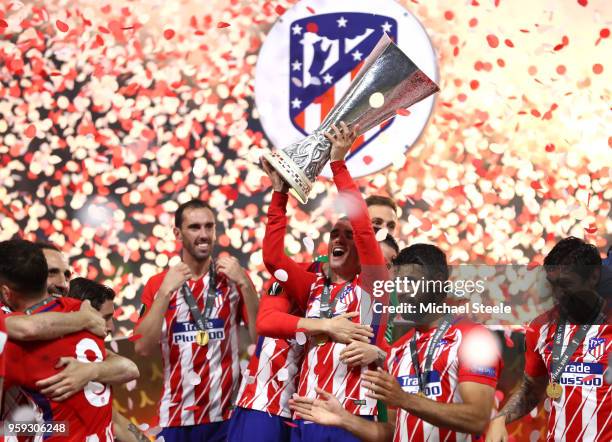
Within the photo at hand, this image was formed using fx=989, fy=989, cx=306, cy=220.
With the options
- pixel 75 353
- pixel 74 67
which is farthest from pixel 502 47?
pixel 75 353

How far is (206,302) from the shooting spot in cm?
532

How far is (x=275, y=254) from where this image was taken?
14.2 ft

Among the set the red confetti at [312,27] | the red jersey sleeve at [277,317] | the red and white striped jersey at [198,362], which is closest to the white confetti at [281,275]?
the red jersey sleeve at [277,317]

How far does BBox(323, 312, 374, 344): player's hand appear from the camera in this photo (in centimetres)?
404

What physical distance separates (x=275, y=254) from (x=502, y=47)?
11.8ft

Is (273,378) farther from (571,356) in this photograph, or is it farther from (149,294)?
(571,356)

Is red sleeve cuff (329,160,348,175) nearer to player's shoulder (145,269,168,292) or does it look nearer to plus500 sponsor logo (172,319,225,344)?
plus500 sponsor logo (172,319,225,344)

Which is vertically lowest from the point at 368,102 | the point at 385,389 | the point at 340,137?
the point at 385,389

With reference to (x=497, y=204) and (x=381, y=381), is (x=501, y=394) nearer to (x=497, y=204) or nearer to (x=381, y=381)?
(x=497, y=204)

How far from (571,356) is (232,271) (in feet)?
6.40

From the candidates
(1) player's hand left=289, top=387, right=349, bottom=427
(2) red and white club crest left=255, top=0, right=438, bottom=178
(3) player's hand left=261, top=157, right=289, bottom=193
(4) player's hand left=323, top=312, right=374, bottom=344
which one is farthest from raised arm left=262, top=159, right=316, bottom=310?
(2) red and white club crest left=255, top=0, right=438, bottom=178

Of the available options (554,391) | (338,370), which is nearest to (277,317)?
(338,370)

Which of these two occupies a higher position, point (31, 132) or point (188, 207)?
point (31, 132)

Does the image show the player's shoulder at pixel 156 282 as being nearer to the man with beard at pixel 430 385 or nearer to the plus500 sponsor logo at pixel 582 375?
the man with beard at pixel 430 385
